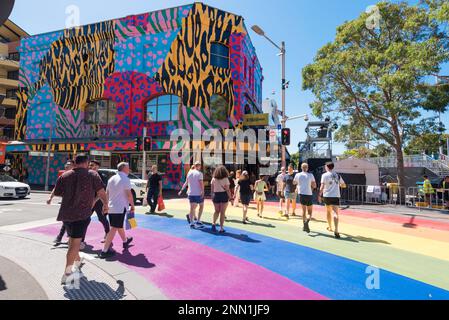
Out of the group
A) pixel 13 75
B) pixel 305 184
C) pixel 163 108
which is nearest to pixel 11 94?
pixel 13 75

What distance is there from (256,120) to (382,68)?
976 centimetres

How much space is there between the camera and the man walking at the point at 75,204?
13.0 feet

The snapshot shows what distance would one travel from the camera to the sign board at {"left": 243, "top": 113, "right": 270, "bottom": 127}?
2125 centimetres

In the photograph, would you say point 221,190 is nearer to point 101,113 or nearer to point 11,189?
point 11,189

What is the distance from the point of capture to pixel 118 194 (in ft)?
17.0

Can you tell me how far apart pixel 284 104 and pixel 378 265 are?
1147cm

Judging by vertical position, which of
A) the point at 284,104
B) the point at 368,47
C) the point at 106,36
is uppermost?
the point at 106,36

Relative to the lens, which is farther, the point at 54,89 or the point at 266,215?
the point at 54,89

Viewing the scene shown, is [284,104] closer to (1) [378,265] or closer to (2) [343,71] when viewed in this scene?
(2) [343,71]

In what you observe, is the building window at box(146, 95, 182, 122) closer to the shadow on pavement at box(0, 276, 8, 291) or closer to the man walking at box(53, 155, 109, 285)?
the man walking at box(53, 155, 109, 285)

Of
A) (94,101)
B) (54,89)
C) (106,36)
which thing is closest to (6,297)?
(94,101)

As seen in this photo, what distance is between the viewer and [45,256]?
517cm

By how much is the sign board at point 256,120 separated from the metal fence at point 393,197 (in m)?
8.11

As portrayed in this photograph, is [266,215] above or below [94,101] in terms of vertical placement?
below
